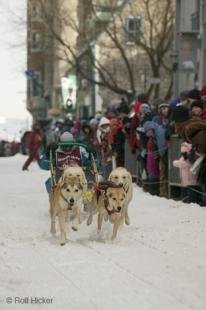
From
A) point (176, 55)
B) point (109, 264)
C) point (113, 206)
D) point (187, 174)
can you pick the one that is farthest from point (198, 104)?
point (176, 55)

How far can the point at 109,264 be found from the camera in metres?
7.84

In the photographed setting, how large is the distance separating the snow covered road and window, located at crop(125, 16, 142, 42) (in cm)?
2224

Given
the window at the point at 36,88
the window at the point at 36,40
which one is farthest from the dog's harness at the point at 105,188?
the window at the point at 36,88

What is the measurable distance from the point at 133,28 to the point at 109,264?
2745cm

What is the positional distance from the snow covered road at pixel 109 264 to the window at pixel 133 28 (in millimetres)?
22244

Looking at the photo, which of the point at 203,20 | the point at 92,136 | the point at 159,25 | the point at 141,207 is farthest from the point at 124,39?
the point at 141,207

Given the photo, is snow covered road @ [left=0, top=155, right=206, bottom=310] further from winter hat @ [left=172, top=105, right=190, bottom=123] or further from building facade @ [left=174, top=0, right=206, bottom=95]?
building facade @ [left=174, top=0, right=206, bottom=95]

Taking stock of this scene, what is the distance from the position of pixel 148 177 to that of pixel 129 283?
855 cm

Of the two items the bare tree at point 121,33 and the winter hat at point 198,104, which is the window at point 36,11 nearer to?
the bare tree at point 121,33

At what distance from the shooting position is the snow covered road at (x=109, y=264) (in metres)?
6.39

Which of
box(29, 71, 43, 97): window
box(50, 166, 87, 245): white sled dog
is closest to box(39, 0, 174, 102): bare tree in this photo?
box(50, 166, 87, 245): white sled dog

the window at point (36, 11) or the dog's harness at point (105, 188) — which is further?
the window at point (36, 11)

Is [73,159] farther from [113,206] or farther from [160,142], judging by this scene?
[160,142]

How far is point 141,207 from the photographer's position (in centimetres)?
1280
